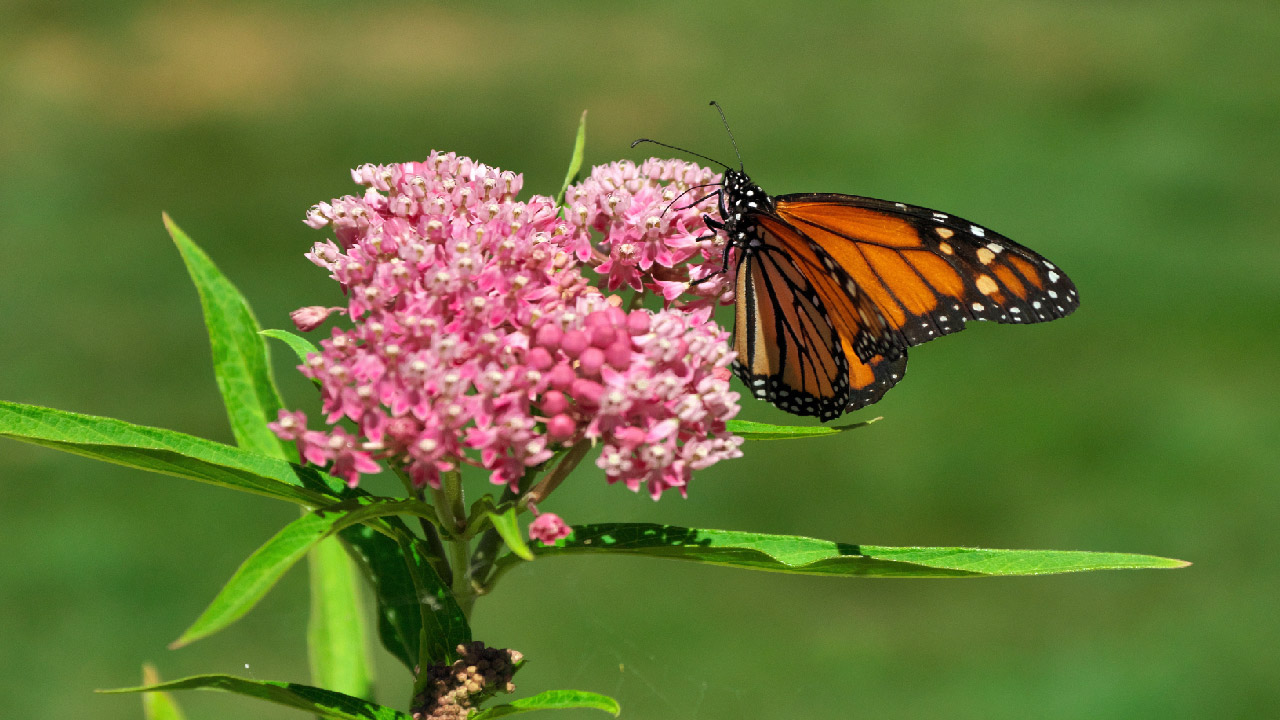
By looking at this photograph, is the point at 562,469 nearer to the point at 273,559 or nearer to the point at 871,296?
the point at 273,559

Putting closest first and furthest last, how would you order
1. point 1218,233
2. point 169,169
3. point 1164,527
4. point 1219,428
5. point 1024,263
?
point 1024,263 → point 1164,527 → point 1219,428 → point 1218,233 → point 169,169

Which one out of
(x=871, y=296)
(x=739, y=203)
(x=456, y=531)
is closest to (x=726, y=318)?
(x=871, y=296)

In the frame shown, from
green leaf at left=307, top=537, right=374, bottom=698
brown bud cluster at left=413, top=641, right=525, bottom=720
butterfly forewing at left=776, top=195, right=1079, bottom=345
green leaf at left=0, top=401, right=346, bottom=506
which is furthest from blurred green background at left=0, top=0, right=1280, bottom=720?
green leaf at left=0, top=401, right=346, bottom=506

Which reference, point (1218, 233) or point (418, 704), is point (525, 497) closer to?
point (418, 704)

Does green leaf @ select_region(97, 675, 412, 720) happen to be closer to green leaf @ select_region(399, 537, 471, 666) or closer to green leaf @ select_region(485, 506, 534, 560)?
green leaf @ select_region(399, 537, 471, 666)

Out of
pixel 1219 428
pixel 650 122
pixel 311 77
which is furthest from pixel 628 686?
pixel 311 77

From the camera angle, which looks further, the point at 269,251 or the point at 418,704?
the point at 269,251
